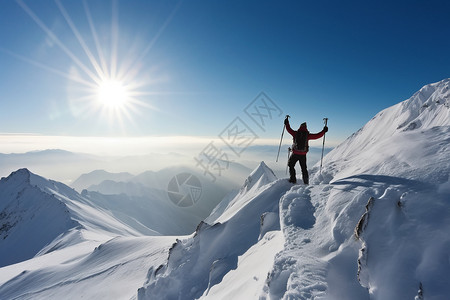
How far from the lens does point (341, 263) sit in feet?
17.7

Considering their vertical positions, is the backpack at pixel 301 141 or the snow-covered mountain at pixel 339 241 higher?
the backpack at pixel 301 141

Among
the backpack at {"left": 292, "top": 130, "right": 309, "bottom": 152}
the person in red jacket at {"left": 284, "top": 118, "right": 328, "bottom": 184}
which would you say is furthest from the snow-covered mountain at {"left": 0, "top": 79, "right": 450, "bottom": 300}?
the backpack at {"left": 292, "top": 130, "right": 309, "bottom": 152}

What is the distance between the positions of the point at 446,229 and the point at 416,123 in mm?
33820

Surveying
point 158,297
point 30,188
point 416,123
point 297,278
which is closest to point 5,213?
point 30,188

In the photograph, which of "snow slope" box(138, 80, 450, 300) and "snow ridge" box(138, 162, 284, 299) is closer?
"snow slope" box(138, 80, 450, 300)

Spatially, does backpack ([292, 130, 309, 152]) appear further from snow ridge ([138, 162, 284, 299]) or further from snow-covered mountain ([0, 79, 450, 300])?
snow ridge ([138, 162, 284, 299])

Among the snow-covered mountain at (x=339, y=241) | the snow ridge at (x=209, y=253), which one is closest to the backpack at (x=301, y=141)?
the snow-covered mountain at (x=339, y=241)

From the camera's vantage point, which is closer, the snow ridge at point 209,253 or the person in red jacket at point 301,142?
the snow ridge at point 209,253

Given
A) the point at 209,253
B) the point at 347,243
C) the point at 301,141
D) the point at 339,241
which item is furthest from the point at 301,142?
the point at 209,253

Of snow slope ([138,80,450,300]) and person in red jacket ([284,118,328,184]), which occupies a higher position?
person in red jacket ([284,118,328,184])

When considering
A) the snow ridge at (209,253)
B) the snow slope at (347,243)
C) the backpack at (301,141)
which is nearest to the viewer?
the snow slope at (347,243)

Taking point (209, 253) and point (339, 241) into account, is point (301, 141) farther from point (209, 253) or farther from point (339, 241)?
point (209, 253)

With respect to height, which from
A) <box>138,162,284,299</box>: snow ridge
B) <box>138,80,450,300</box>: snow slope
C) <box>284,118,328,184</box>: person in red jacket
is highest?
<box>284,118,328,184</box>: person in red jacket

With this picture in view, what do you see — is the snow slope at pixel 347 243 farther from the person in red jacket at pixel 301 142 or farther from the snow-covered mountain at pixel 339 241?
the person in red jacket at pixel 301 142
